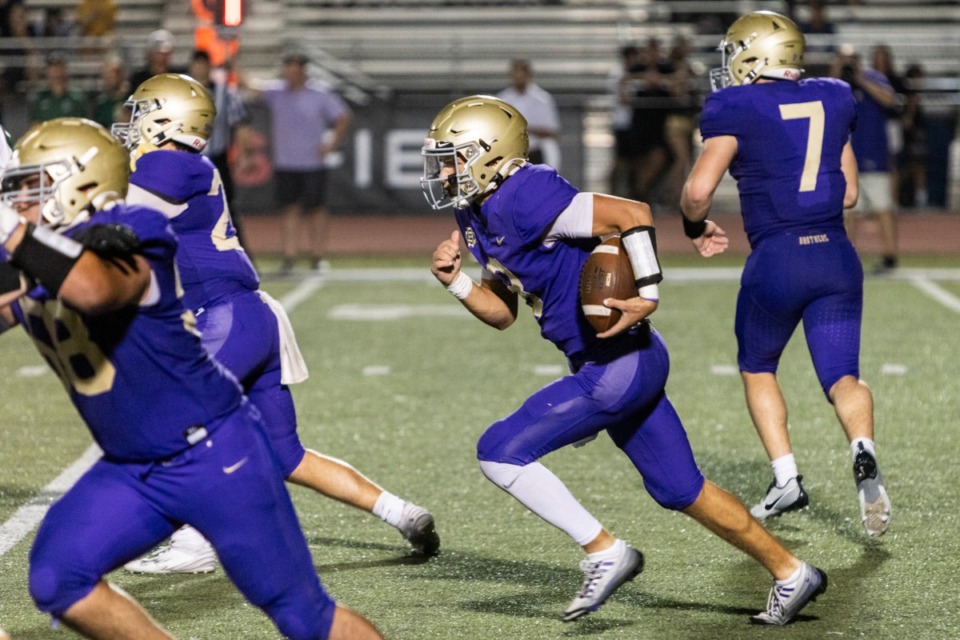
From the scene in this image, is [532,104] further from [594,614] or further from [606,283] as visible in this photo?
[606,283]

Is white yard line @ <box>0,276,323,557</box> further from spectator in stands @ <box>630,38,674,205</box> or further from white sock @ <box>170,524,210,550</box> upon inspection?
spectator in stands @ <box>630,38,674,205</box>

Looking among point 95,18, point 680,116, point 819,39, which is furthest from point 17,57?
point 819,39

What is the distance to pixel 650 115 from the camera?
57.6ft

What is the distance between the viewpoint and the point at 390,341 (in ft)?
31.8

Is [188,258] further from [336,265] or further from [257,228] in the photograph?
[257,228]

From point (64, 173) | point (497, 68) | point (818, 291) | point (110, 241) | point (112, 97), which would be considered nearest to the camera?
point (110, 241)

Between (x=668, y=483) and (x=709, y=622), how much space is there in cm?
44

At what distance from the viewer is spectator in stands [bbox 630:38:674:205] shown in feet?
56.9

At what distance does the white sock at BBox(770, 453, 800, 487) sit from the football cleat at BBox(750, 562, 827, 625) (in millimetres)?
1005

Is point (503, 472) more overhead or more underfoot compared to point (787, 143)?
more underfoot

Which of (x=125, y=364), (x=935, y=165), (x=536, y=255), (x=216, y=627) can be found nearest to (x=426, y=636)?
(x=216, y=627)

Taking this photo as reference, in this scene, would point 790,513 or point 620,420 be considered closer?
point 620,420

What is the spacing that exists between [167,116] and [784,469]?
7.79ft

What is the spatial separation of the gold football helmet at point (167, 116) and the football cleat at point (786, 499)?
7.41 feet
